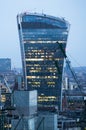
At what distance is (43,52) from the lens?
361 ft

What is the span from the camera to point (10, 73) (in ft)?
600

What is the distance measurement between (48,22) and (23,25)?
4686 mm

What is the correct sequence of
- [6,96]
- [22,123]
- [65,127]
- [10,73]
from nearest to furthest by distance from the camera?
[22,123] → [65,127] → [6,96] → [10,73]

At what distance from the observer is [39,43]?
11006 cm

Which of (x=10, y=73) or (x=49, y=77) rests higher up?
(x=49, y=77)

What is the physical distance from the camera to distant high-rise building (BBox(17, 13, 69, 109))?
10806 centimetres

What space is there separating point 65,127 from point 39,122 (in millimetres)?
16904

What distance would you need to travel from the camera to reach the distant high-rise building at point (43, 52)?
108m

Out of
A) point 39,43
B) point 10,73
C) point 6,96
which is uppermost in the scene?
point 39,43

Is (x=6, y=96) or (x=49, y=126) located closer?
(x=49, y=126)

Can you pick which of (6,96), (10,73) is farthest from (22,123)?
(10,73)

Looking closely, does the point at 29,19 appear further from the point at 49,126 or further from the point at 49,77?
the point at 49,126

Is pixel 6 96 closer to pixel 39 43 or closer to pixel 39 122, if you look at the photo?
pixel 39 43

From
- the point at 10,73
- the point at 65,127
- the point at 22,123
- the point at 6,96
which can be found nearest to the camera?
the point at 22,123
